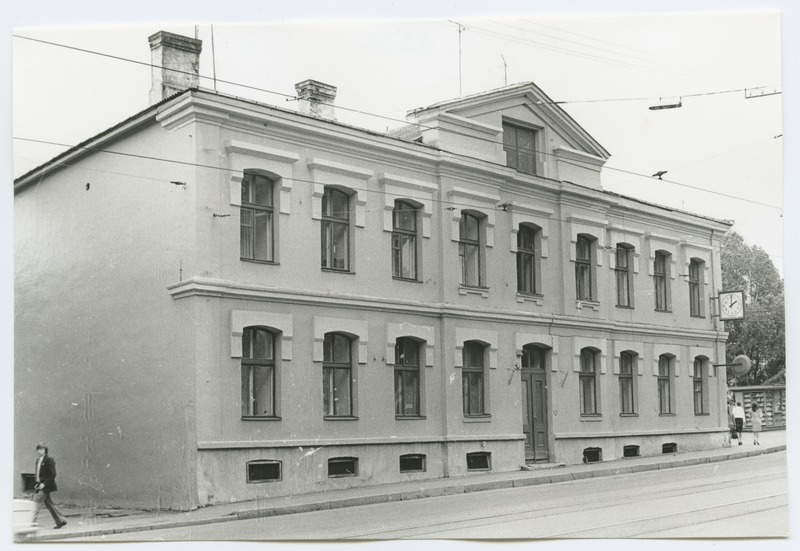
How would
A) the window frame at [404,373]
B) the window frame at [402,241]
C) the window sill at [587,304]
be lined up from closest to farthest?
the window frame at [404,373]
the window frame at [402,241]
the window sill at [587,304]

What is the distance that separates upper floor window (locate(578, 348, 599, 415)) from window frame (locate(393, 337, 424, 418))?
585cm

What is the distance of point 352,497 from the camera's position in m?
19.9

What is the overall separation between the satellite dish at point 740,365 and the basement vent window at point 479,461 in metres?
6.24

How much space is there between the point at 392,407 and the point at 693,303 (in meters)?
11.2

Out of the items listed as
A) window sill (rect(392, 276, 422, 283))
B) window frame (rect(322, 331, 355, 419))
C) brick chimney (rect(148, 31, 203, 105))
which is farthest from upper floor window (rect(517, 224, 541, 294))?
brick chimney (rect(148, 31, 203, 105))

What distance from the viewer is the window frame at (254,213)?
2059 cm

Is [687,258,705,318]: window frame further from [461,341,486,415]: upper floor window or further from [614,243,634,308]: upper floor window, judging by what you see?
[461,341,486,415]: upper floor window

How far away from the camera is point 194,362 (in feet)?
63.9

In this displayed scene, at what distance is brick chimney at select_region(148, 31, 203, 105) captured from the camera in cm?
1928

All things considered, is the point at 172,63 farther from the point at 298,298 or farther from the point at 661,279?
the point at 661,279

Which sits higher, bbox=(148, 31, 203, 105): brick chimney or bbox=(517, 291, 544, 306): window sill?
bbox=(148, 31, 203, 105): brick chimney

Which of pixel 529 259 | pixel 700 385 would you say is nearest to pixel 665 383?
pixel 700 385

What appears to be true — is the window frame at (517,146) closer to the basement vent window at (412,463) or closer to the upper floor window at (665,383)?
the upper floor window at (665,383)

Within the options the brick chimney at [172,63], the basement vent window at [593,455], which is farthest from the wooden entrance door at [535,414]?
the brick chimney at [172,63]
